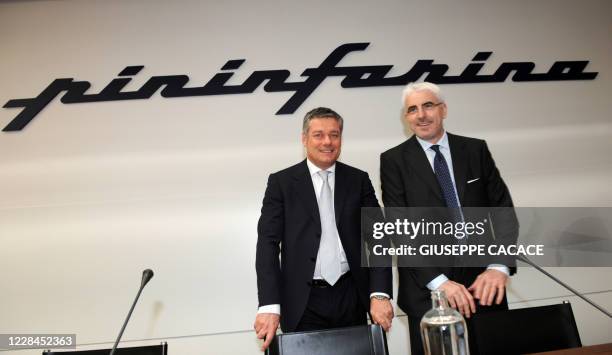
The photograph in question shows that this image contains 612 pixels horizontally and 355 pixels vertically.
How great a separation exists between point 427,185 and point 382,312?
2.01 ft

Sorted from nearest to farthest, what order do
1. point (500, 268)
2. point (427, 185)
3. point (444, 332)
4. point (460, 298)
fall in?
point (444, 332) < point (460, 298) < point (500, 268) < point (427, 185)

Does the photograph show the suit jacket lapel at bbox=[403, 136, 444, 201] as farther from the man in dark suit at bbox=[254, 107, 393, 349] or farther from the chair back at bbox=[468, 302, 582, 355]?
the chair back at bbox=[468, 302, 582, 355]

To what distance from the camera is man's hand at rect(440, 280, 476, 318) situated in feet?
5.92

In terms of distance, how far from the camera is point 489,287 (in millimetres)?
1908

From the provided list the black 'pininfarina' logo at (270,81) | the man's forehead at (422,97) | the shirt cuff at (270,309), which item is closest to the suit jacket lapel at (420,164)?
the man's forehead at (422,97)

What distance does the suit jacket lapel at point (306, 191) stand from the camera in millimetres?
2182

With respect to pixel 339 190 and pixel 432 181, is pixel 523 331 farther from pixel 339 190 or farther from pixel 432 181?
pixel 339 190

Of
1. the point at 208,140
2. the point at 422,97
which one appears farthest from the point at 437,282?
the point at 208,140

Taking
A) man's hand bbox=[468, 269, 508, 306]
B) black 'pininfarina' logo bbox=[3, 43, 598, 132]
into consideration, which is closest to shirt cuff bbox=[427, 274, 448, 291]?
man's hand bbox=[468, 269, 508, 306]

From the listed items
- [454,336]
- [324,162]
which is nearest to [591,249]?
[324,162]

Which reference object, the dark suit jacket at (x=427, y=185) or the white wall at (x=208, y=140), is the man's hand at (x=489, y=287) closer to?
the dark suit jacket at (x=427, y=185)

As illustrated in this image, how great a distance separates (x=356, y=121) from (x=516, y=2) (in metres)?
1.75

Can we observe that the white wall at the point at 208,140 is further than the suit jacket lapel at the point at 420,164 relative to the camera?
Yes

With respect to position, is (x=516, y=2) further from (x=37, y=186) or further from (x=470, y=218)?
(x=37, y=186)
